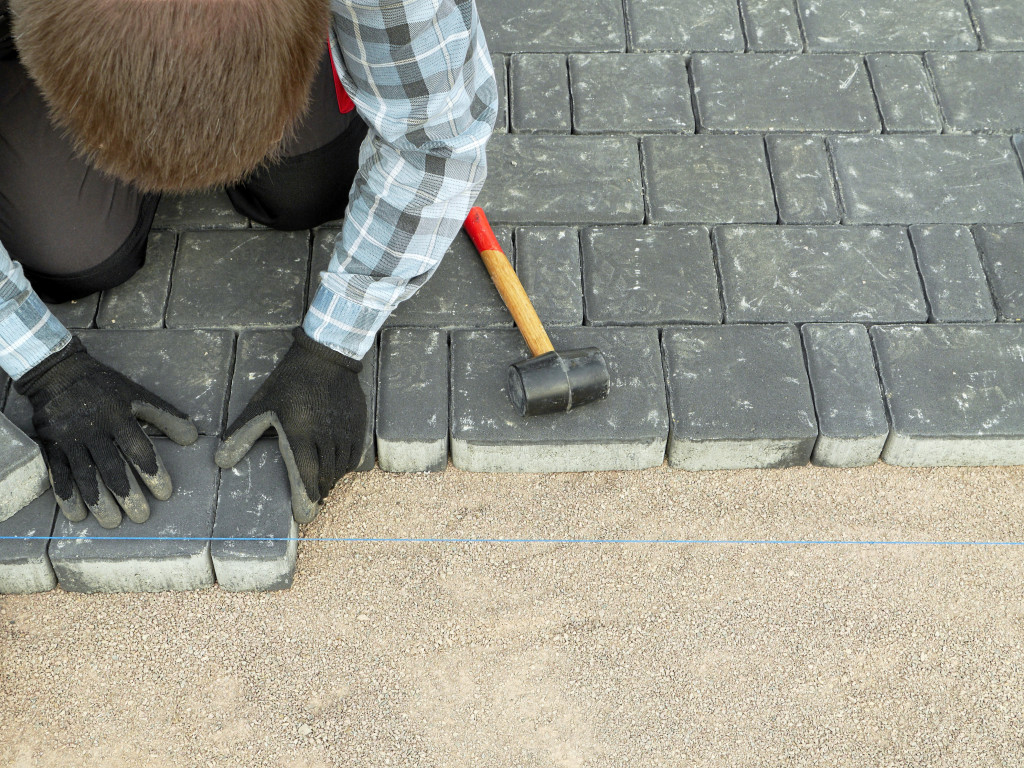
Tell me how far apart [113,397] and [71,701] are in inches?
32.0

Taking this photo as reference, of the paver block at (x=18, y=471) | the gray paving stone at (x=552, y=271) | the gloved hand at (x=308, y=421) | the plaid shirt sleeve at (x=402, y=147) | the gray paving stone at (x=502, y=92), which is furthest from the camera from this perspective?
the gray paving stone at (x=502, y=92)

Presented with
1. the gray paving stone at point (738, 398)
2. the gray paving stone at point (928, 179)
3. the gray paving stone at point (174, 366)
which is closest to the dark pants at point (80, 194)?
the gray paving stone at point (174, 366)

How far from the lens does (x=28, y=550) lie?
102 inches

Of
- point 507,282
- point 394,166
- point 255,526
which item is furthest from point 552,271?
point 255,526

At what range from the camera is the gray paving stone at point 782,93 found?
11.5 ft

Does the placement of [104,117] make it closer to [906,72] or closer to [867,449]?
[867,449]

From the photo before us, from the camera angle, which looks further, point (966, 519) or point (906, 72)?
point (906, 72)

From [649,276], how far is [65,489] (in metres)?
1.85

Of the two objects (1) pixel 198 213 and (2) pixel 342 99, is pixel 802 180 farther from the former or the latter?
(1) pixel 198 213

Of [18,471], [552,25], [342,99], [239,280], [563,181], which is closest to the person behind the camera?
[18,471]

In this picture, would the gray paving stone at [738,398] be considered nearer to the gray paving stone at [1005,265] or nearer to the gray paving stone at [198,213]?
the gray paving stone at [1005,265]

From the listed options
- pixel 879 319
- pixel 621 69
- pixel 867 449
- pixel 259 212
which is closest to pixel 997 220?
pixel 879 319

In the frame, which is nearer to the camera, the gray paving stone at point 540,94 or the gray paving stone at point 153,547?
the gray paving stone at point 153,547

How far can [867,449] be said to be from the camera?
2.90 metres
